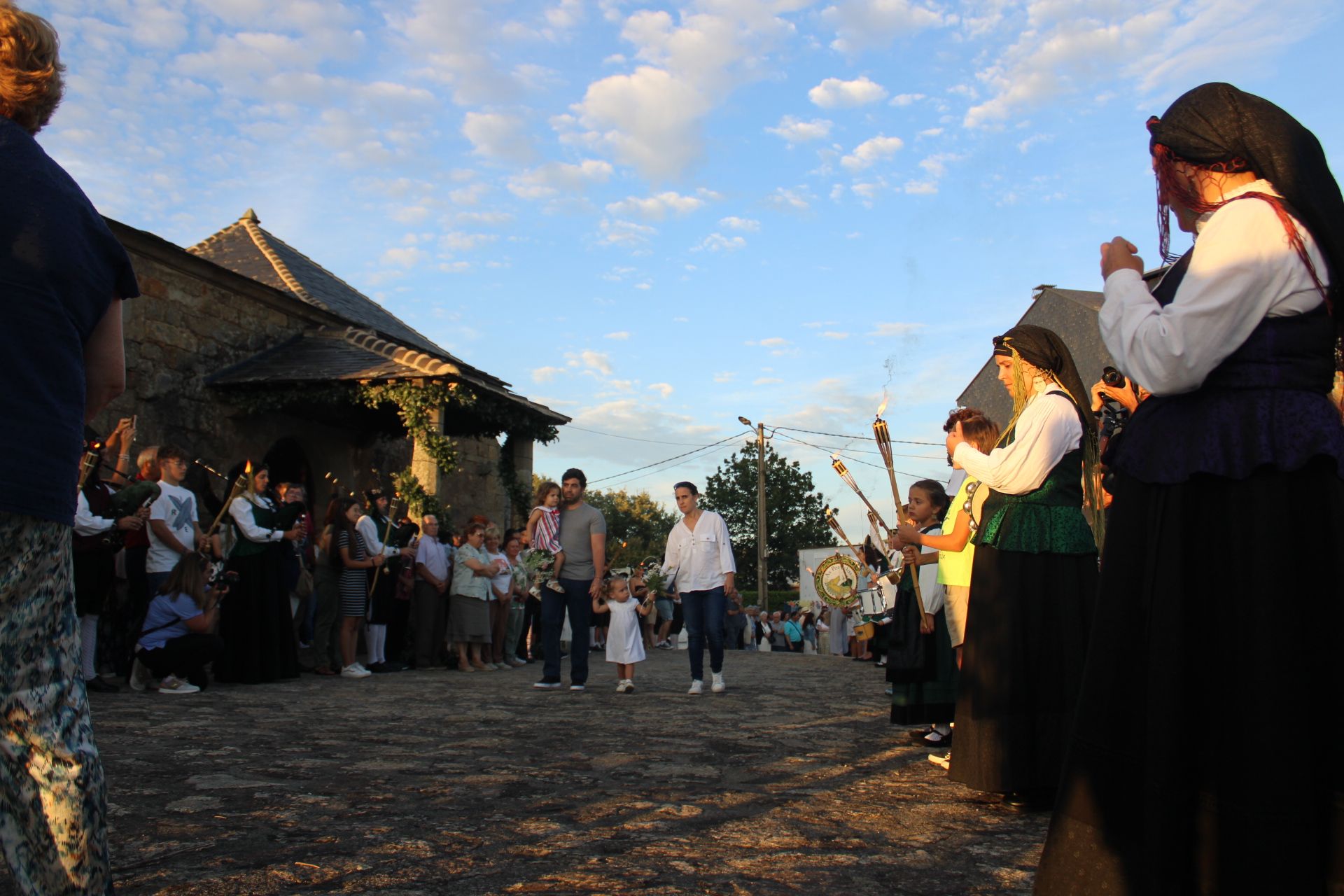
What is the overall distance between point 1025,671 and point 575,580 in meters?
5.91

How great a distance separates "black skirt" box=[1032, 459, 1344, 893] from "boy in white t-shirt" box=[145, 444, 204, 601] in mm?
7340

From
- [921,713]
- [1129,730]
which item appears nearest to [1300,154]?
[1129,730]

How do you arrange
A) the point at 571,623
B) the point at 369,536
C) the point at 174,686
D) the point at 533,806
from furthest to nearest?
the point at 369,536
the point at 571,623
the point at 174,686
the point at 533,806

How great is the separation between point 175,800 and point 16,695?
193 cm

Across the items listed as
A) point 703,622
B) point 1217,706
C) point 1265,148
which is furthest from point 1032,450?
point 703,622

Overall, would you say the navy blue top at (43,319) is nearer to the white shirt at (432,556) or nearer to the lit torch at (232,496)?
the lit torch at (232,496)

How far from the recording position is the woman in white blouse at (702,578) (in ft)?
30.0

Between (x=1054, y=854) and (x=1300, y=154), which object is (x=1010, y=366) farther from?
(x=1054, y=854)

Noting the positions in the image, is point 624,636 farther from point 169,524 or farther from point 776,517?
point 776,517

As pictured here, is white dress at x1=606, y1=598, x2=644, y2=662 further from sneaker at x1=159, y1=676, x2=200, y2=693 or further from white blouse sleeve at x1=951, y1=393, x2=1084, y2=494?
white blouse sleeve at x1=951, y1=393, x2=1084, y2=494

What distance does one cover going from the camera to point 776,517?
2413 inches

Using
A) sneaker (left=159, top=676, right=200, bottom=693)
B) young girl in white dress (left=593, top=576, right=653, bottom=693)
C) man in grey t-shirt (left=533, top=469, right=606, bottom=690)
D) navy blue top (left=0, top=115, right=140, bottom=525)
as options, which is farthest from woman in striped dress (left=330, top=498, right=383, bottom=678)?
navy blue top (left=0, top=115, right=140, bottom=525)

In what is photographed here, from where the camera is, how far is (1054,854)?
2209 mm

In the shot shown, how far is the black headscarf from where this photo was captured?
2172mm
